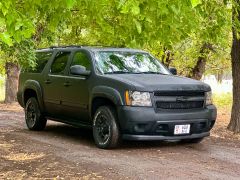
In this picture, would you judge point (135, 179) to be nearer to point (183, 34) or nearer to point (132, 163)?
point (132, 163)

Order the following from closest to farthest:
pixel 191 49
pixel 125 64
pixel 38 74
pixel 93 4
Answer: pixel 93 4 < pixel 125 64 < pixel 38 74 < pixel 191 49

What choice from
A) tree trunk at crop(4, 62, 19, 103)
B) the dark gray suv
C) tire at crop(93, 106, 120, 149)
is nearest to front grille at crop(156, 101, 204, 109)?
the dark gray suv

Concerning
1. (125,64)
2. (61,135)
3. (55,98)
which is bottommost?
(61,135)

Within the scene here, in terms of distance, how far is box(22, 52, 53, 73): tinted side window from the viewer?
11016mm

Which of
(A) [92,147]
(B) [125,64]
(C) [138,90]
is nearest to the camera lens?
(C) [138,90]

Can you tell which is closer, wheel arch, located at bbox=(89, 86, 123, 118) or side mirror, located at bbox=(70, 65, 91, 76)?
wheel arch, located at bbox=(89, 86, 123, 118)

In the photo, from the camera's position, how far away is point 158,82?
27.6ft

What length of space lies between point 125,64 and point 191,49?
38.5 feet

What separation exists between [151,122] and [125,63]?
176cm

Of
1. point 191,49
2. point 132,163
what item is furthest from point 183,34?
point 191,49

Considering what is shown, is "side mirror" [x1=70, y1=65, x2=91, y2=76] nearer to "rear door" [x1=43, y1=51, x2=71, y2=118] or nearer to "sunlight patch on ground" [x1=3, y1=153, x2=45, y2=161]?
"rear door" [x1=43, y1=51, x2=71, y2=118]

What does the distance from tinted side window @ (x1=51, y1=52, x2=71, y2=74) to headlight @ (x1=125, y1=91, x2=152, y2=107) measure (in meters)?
2.49

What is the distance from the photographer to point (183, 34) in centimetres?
862

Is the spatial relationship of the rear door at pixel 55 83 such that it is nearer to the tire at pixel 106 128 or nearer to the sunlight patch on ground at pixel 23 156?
the tire at pixel 106 128
